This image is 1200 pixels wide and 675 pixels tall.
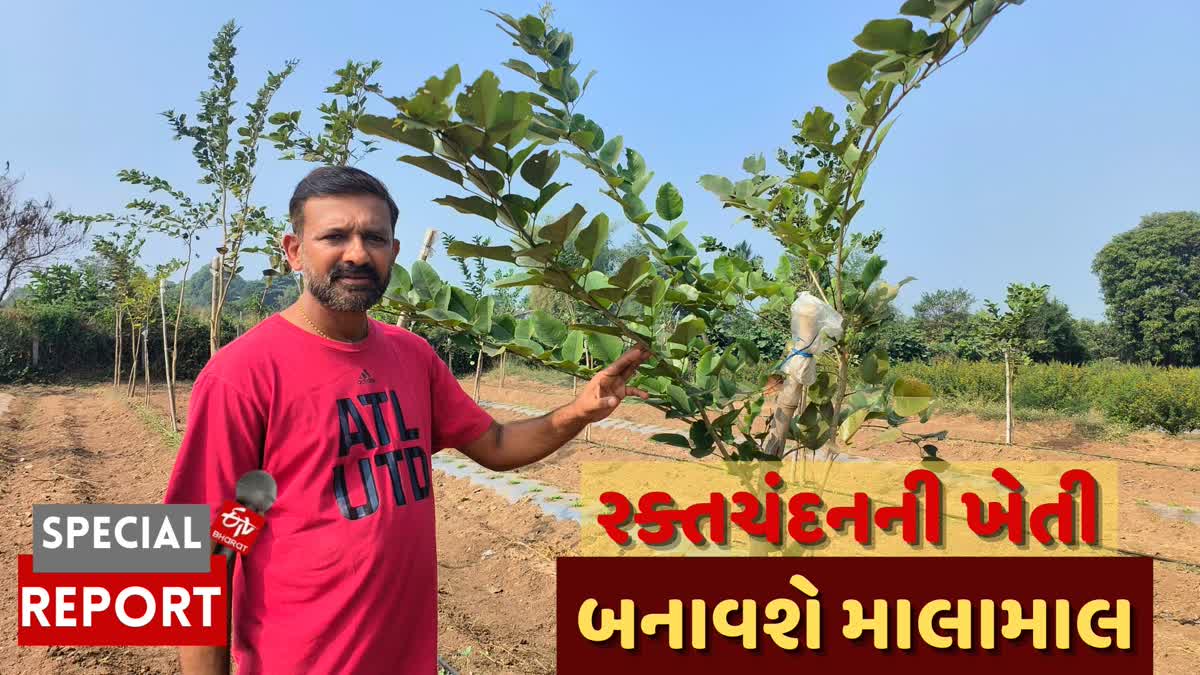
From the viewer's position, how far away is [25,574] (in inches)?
101

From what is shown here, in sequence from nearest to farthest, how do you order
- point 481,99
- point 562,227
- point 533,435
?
point 481,99 → point 562,227 → point 533,435

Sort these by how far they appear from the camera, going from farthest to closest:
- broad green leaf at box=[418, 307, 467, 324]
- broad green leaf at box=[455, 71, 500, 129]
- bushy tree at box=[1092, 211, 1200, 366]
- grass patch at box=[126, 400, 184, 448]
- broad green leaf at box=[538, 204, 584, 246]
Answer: bushy tree at box=[1092, 211, 1200, 366] < grass patch at box=[126, 400, 184, 448] < broad green leaf at box=[418, 307, 467, 324] < broad green leaf at box=[538, 204, 584, 246] < broad green leaf at box=[455, 71, 500, 129]

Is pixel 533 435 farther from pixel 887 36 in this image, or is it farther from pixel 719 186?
pixel 887 36

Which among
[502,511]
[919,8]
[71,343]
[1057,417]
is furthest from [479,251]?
[71,343]

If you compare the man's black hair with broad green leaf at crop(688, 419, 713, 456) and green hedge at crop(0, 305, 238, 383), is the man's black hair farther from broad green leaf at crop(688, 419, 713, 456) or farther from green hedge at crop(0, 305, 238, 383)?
green hedge at crop(0, 305, 238, 383)

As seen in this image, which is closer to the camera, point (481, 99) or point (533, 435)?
point (481, 99)

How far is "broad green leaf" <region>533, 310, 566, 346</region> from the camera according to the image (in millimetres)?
1381

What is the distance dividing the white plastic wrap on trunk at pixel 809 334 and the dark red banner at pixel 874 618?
44cm

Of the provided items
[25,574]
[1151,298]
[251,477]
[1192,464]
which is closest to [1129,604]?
[251,477]

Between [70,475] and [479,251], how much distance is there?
8478 millimetres

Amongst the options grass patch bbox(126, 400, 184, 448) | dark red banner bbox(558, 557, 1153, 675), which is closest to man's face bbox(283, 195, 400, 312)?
dark red banner bbox(558, 557, 1153, 675)

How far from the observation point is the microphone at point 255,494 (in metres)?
1.33

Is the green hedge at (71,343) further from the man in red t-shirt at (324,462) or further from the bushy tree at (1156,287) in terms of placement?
the bushy tree at (1156,287)

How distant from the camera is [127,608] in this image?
184 centimetres
